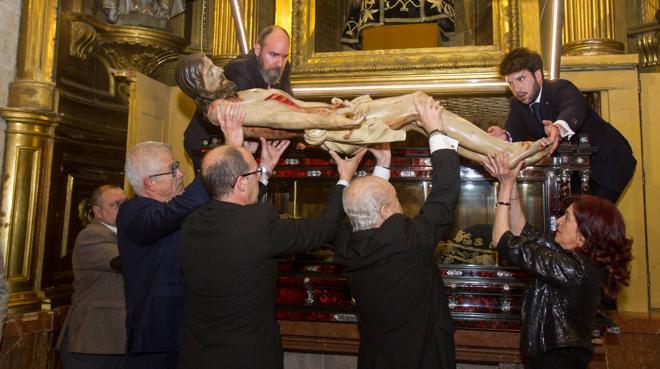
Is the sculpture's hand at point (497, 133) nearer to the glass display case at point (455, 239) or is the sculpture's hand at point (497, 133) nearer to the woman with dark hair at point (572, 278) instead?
the glass display case at point (455, 239)

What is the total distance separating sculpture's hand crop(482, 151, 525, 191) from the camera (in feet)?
8.04

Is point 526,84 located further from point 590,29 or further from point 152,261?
point 152,261

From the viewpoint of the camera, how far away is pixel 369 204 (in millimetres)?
2102

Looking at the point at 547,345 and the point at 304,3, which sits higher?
the point at 304,3

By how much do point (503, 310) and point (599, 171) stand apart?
103cm

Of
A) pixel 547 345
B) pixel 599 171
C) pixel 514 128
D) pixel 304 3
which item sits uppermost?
pixel 304 3

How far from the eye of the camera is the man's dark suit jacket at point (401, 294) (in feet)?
6.56

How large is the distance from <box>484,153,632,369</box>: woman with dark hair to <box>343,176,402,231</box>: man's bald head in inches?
21.7

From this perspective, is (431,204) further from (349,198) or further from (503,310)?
(503,310)

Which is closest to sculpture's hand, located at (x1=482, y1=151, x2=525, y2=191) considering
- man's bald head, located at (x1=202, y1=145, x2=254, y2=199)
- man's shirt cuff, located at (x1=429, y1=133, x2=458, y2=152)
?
man's shirt cuff, located at (x1=429, y1=133, x2=458, y2=152)

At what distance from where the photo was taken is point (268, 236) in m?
2.01

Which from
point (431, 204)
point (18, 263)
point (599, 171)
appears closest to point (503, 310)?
point (431, 204)

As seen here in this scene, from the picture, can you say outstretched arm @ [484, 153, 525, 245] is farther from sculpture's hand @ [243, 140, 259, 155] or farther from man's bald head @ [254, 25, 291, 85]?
man's bald head @ [254, 25, 291, 85]

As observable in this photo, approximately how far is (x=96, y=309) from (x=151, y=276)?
2.57 ft
